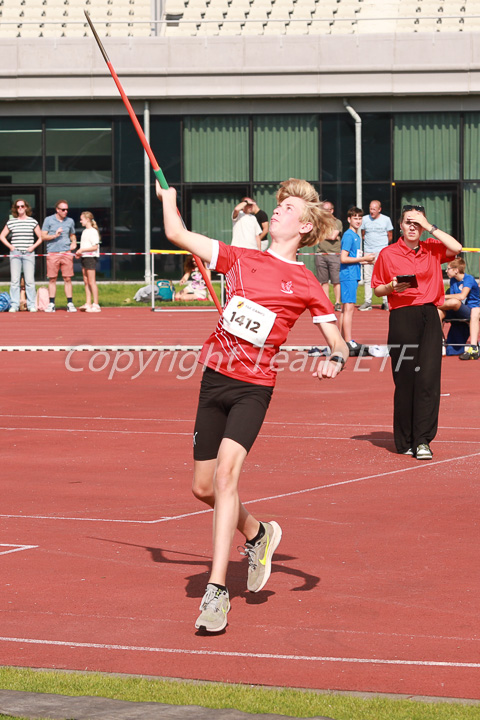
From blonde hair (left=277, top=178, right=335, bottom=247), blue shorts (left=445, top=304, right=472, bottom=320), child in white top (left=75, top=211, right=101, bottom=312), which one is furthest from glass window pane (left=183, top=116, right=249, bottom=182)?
blonde hair (left=277, top=178, right=335, bottom=247)

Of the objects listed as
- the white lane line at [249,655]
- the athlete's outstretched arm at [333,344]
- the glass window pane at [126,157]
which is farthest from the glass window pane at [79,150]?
the white lane line at [249,655]

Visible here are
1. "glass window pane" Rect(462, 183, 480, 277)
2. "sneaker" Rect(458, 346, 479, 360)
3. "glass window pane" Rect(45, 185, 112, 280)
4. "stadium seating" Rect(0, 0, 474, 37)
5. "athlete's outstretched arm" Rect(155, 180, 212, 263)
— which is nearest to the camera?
"athlete's outstretched arm" Rect(155, 180, 212, 263)

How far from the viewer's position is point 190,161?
3456 cm

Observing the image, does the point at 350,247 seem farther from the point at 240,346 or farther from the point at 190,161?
the point at 190,161

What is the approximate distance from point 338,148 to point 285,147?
142cm

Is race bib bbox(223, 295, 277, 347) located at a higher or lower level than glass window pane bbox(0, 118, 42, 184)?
lower

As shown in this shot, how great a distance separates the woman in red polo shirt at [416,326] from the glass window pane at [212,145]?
78.3ft

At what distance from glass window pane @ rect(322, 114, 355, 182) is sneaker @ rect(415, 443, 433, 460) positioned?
2415 cm

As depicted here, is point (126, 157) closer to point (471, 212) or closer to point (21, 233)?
point (21, 233)

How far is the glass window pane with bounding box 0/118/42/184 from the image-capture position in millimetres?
34406

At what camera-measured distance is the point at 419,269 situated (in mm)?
11086

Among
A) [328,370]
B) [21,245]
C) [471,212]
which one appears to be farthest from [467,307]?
[471,212]

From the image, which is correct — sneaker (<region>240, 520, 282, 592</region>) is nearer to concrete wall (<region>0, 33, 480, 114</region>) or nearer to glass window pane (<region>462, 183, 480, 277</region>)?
concrete wall (<region>0, 33, 480, 114</region>)

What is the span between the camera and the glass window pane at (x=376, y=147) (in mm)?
34219
